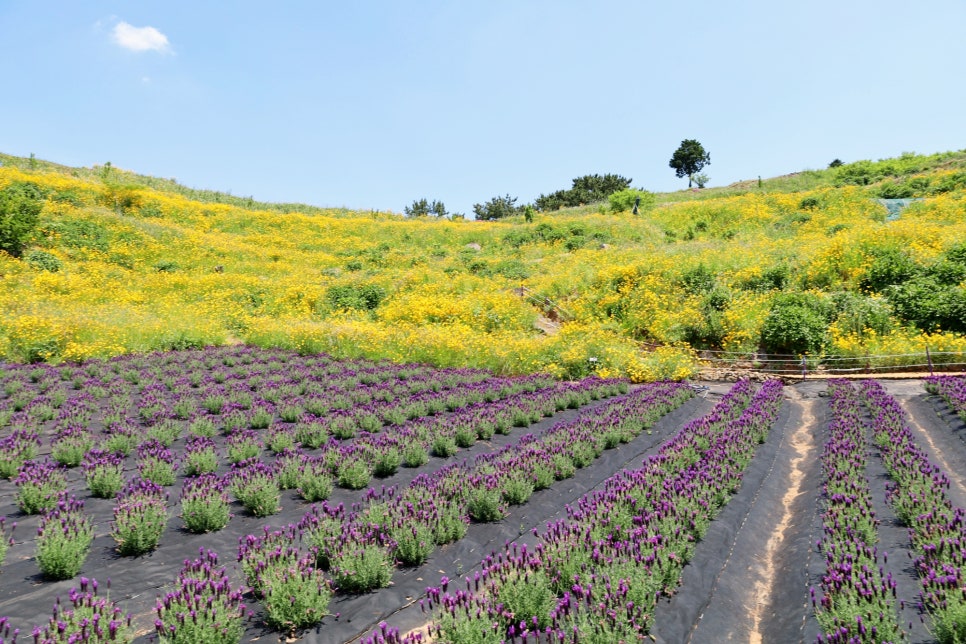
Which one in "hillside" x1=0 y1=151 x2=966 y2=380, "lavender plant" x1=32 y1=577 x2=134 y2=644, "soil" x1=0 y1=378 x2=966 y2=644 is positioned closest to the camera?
"lavender plant" x1=32 y1=577 x2=134 y2=644

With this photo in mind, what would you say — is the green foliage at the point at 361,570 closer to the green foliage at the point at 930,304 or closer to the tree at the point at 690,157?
the green foliage at the point at 930,304

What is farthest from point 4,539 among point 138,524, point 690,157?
point 690,157

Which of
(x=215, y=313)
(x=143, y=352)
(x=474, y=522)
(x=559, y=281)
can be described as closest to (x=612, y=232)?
(x=559, y=281)

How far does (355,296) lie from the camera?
24906 millimetres

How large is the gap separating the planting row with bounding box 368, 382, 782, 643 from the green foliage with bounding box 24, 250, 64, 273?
27927 millimetres

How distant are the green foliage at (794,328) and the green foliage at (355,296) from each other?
16.0 metres

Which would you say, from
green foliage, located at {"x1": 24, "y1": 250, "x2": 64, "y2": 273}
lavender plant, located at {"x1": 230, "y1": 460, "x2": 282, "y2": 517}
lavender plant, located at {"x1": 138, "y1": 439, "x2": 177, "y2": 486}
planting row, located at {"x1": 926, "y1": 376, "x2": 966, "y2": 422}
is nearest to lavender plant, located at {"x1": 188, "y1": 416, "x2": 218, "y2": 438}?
lavender plant, located at {"x1": 138, "y1": 439, "x2": 177, "y2": 486}

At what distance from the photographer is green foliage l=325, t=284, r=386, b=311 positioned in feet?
79.4

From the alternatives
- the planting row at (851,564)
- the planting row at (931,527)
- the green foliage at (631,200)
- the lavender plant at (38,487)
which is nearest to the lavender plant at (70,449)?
the lavender plant at (38,487)

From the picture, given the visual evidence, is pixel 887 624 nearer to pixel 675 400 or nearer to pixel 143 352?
pixel 675 400

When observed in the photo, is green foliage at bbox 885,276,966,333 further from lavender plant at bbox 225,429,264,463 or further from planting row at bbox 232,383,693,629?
lavender plant at bbox 225,429,264,463

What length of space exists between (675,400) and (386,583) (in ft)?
27.9

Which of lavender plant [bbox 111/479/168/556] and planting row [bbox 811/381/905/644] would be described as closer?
planting row [bbox 811/381/905/644]

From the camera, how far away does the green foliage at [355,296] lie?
24188 millimetres
